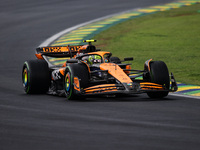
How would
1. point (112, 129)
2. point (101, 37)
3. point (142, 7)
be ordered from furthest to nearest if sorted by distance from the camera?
point (142, 7) → point (101, 37) → point (112, 129)

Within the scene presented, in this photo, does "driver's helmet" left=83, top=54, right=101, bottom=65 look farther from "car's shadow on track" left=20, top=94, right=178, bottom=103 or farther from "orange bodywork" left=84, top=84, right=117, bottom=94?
"orange bodywork" left=84, top=84, right=117, bottom=94

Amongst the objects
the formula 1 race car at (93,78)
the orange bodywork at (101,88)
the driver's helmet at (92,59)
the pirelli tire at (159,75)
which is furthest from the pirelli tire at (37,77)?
the pirelli tire at (159,75)

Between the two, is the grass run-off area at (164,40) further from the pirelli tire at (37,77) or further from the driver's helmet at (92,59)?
the pirelli tire at (37,77)

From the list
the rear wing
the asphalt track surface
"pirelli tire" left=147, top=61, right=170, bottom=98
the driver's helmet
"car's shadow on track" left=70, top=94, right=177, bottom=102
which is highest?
the rear wing

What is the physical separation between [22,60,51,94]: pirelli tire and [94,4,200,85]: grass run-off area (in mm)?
4725

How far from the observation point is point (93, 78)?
1479 cm

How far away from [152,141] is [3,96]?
700 centimetres

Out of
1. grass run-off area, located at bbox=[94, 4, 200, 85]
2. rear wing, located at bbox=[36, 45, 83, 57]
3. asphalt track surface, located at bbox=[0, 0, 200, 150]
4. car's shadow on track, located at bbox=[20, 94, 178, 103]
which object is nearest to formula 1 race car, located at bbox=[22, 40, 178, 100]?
car's shadow on track, located at bbox=[20, 94, 178, 103]

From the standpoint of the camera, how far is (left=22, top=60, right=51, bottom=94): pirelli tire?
50.8ft

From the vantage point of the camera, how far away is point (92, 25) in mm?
33438

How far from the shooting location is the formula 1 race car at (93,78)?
44.6 ft

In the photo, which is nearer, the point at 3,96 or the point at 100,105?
→ the point at 100,105

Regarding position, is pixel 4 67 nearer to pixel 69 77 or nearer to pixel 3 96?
pixel 3 96

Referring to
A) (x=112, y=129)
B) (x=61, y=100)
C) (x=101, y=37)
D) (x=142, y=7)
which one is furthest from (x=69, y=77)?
(x=142, y=7)
